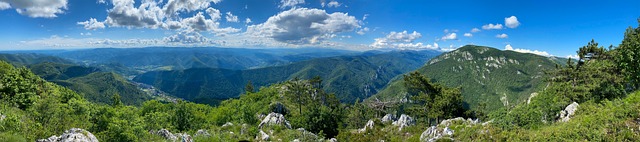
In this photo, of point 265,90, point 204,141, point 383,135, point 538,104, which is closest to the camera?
point 204,141

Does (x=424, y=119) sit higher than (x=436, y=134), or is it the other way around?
(x=436, y=134)

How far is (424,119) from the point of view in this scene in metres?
82.6

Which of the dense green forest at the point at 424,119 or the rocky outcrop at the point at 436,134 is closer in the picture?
the dense green forest at the point at 424,119

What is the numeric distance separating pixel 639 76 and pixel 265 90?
100235 mm

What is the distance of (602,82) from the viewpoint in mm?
44156

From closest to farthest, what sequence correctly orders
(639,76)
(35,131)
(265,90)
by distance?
(35,131), (639,76), (265,90)

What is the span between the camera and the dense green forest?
23.4 metres

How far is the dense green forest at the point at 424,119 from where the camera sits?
2339 centimetres

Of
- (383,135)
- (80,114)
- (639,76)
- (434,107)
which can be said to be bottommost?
(383,135)

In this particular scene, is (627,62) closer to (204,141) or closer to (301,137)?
(301,137)

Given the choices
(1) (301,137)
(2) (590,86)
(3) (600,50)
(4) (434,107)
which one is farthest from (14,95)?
(3) (600,50)

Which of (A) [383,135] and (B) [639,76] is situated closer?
(B) [639,76]

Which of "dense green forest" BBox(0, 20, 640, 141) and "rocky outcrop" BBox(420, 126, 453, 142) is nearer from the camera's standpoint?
"dense green forest" BBox(0, 20, 640, 141)

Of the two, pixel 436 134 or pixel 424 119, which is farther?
pixel 424 119
